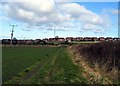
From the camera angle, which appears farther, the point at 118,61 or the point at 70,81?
the point at 118,61

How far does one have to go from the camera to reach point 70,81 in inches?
671

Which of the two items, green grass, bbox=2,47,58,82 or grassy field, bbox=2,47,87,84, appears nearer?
grassy field, bbox=2,47,87,84

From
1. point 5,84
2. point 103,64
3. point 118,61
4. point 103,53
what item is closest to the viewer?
point 5,84

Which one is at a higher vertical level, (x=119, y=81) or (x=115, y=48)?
(x=115, y=48)

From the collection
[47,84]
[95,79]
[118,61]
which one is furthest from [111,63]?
[47,84]

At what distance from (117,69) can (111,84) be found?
431 centimetres

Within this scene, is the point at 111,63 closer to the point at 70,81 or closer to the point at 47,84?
the point at 70,81

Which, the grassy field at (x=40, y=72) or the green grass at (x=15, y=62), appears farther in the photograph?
the green grass at (x=15, y=62)

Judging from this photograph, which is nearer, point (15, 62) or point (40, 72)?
point (40, 72)

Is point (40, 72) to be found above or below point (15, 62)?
above

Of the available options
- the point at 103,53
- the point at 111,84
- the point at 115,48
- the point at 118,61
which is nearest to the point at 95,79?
the point at 111,84

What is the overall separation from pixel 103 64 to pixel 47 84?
31.6 ft

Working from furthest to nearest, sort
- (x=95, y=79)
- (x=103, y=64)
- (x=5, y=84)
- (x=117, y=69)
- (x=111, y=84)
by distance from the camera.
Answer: (x=103, y=64) < (x=117, y=69) < (x=95, y=79) < (x=111, y=84) < (x=5, y=84)

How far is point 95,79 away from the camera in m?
18.0
